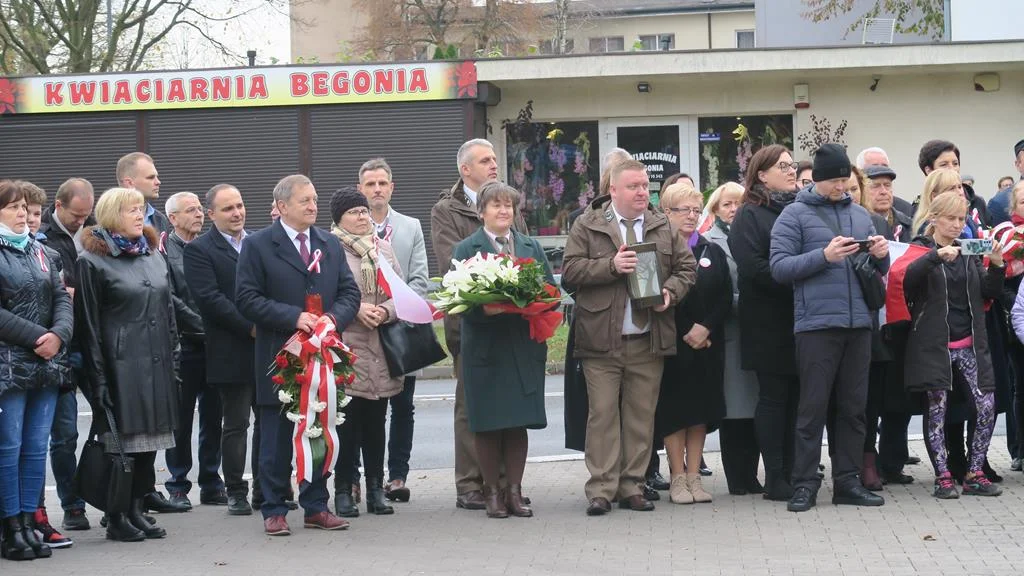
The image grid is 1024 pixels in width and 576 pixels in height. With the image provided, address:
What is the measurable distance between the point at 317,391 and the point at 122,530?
141 cm

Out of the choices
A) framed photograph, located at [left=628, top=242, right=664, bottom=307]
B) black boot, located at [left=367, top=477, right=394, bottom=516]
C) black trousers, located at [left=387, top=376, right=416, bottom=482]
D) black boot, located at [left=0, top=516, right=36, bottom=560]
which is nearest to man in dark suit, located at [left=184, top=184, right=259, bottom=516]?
black boot, located at [left=367, top=477, right=394, bottom=516]

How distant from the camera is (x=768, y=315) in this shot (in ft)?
29.4

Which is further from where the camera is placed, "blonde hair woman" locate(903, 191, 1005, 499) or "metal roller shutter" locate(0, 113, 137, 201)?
"metal roller shutter" locate(0, 113, 137, 201)

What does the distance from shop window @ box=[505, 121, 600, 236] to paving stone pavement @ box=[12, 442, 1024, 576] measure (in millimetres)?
15782

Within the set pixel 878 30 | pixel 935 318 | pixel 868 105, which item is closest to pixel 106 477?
pixel 935 318

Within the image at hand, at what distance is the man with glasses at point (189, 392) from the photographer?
9.64 m

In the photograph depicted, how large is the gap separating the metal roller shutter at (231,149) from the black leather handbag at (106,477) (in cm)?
1634

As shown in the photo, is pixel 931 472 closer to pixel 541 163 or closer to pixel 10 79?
pixel 541 163

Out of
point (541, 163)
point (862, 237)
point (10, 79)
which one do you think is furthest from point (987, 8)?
point (862, 237)

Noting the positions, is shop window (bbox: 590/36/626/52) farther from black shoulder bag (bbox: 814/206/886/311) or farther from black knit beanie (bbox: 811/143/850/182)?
black shoulder bag (bbox: 814/206/886/311)

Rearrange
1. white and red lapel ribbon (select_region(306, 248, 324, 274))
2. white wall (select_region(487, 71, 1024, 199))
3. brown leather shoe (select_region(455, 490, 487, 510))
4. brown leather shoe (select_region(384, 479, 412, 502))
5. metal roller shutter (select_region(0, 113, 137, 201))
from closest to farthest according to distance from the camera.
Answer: white and red lapel ribbon (select_region(306, 248, 324, 274))
brown leather shoe (select_region(455, 490, 487, 510))
brown leather shoe (select_region(384, 479, 412, 502))
white wall (select_region(487, 71, 1024, 199))
metal roller shutter (select_region(0, 113, 137, 201))

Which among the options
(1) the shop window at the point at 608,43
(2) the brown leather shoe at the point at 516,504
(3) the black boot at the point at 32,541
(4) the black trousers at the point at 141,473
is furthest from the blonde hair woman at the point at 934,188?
(1) the shop window at the point at 608,43

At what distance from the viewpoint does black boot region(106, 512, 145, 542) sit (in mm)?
8242

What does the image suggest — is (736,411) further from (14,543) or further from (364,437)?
(14,543)
